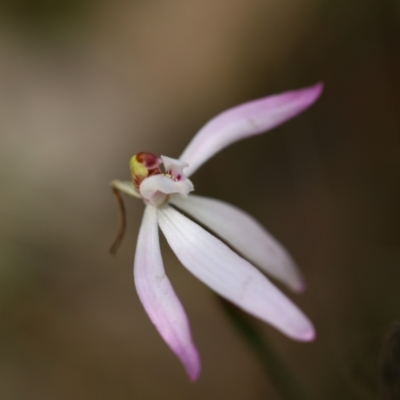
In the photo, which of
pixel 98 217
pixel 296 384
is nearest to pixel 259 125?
pixel 296 384

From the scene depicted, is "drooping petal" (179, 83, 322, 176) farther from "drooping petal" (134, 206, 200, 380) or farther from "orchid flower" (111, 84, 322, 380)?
"drooping petal" (134, 206, 200, 380)

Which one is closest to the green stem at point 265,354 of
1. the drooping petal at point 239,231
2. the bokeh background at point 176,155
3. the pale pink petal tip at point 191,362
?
the drooping petal at point 239,231

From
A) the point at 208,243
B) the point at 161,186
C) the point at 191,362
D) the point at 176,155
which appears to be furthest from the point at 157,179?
the point at 176,155

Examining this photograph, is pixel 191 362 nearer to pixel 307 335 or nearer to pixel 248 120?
pixel 307 335

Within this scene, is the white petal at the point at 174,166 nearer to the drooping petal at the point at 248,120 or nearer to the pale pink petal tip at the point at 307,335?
the drooping petal at the point at 248,120

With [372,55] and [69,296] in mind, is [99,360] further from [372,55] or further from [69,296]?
[372,55]
